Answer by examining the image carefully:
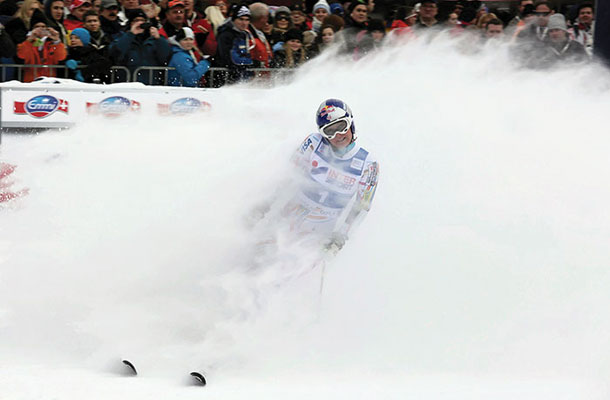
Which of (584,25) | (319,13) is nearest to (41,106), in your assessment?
(319,13)

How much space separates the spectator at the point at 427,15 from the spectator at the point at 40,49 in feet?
13.9

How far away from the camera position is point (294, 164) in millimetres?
6879

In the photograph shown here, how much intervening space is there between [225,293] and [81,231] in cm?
229

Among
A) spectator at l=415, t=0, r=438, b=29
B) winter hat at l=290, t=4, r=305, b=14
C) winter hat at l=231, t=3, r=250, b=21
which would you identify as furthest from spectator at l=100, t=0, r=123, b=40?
spectator at l=415, t=0, r=438, b=29

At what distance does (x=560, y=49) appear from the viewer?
1053cm

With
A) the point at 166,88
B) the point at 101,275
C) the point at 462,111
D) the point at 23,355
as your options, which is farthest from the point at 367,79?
the point at 23,355

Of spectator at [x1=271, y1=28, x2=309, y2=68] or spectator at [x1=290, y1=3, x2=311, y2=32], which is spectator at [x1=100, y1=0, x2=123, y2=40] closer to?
spectator at [x1=271, y1=28, x2=309, y2=68]

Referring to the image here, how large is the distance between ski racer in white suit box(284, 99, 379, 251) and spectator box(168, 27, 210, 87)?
4.02 m

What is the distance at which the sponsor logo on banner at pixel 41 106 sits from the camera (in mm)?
9891

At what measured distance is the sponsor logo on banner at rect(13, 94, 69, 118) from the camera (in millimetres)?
9891

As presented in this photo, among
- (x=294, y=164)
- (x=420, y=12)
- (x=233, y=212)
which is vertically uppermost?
(x=420, y=12)

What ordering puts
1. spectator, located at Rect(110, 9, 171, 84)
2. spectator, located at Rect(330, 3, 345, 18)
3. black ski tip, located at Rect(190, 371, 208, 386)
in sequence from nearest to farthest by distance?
black ski tip, located at Rect(190, 371, 208, 386)
spectator, located at Rect(110, 9, 171, 84)
spectator, located at Rect(330, 3, 345, 18)

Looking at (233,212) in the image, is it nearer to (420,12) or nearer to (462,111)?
(462,111)

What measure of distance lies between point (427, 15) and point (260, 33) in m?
2.05
